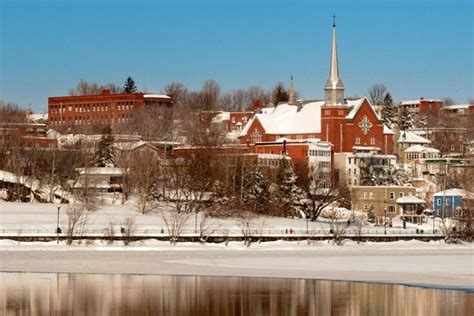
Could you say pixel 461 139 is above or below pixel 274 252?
above

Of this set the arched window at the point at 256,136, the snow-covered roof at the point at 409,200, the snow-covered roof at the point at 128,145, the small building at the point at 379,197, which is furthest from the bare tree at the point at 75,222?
the arched window at the point at 256,136

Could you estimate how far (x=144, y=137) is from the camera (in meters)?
152

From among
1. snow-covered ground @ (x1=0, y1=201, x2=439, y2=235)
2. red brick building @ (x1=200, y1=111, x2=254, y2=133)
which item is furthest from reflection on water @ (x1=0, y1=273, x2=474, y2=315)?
red brick building @ (x1=200, y1=111, x2=254, y2=133)

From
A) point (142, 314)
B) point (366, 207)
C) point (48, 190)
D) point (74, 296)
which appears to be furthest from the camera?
point (366, 207)

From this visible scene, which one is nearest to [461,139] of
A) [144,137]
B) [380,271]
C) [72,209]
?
[144,137]

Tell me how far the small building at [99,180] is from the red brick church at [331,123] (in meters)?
Result: 33.3

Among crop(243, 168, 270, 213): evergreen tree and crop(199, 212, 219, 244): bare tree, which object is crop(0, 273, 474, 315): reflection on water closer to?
crop(199, 212, 219, 244): bare tree

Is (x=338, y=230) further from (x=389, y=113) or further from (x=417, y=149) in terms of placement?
(x=389, y=113)

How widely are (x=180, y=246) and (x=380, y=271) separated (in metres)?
17.4

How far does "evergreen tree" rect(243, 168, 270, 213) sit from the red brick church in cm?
3790

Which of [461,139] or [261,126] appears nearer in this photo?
[261,126]

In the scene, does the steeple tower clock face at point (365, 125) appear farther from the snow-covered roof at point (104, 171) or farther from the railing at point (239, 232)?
the railing at point (239, 232)

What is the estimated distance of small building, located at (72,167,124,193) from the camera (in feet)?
318

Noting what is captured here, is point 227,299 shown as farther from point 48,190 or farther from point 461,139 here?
point 461,139
